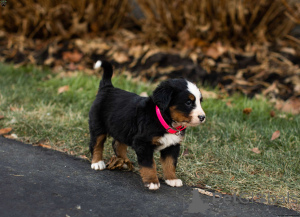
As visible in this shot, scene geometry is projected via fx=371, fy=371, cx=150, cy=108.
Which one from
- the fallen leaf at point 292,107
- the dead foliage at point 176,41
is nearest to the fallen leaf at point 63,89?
the dead foliage at point 176,41

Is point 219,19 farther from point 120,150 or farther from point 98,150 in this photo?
point 98,150

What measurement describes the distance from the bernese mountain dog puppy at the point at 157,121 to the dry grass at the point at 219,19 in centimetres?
348

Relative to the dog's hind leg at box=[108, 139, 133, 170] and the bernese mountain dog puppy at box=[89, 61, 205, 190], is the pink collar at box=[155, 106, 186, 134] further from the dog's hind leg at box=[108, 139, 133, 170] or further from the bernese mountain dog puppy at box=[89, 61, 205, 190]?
the dog's hind leg at box=[108, 139, 133, 170]

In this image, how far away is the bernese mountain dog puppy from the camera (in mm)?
3008

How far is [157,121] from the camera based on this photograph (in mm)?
3094

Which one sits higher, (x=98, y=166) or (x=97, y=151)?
(x=97, y=151)

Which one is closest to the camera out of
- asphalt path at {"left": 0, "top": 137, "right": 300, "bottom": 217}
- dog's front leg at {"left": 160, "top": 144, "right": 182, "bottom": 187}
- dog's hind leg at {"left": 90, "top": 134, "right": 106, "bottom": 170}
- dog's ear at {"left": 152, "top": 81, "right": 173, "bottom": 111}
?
asphalt path at {"left": 0, "top": 137, "right": 300, "bottom": 217}

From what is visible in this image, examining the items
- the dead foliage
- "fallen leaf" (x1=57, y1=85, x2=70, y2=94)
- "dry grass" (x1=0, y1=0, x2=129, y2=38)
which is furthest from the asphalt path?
"dry grass" (x1=0, y1=0, x2=129, y2=38)

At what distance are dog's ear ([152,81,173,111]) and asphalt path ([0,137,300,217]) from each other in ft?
2.41

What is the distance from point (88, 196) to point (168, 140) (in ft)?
2.57

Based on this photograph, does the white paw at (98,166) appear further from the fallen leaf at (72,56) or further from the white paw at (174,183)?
the fallen leaf at (72,56)

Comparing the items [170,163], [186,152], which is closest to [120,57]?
[186,152]

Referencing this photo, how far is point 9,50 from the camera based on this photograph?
742 cm

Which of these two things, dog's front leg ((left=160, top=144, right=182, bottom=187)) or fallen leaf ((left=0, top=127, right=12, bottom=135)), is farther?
→ fallen leaf ((left=0, top=127, right=12, bottom=135))
